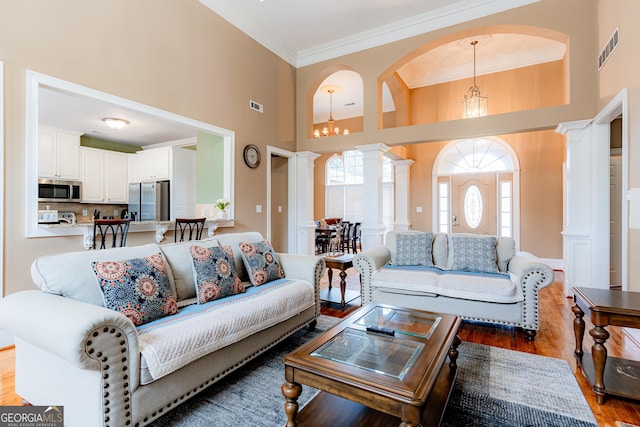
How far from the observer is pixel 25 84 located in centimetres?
268

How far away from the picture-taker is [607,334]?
1816 millimetres

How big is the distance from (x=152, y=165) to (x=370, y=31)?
17.6ft

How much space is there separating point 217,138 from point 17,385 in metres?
3.73

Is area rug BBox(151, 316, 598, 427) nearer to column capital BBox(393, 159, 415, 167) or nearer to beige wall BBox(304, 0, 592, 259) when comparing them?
beige wall BBox(304, 0, 592, 259)

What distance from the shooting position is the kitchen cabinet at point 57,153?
5746 mm

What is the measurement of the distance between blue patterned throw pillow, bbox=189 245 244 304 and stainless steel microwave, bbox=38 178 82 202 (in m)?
5.23

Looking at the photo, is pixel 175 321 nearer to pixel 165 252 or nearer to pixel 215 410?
pixel 215 410

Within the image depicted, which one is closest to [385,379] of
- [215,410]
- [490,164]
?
[215,410]

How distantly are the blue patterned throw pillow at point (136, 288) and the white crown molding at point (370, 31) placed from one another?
157 inches

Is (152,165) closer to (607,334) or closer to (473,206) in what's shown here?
(473,206)

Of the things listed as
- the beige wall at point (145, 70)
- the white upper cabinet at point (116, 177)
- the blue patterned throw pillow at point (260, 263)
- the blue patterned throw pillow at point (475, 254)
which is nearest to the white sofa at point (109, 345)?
the blue patterned throw pillow at point (260, 263)

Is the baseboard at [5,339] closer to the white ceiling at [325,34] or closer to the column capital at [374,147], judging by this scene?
the white ceiling at [325,34]

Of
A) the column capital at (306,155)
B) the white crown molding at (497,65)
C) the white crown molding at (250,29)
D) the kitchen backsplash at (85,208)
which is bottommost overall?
the kitchen backsplash at (85,208)

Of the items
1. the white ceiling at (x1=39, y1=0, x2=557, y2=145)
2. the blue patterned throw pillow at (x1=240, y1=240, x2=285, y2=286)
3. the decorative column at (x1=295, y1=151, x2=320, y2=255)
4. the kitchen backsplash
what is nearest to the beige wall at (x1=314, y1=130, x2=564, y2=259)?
the white ceiling at (x1=39, y1=0, x2=557, y2=145)
